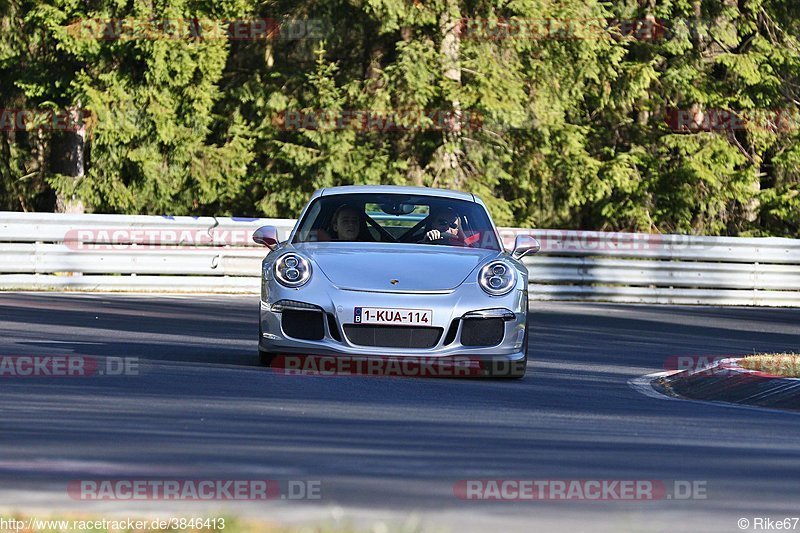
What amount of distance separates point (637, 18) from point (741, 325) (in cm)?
1647

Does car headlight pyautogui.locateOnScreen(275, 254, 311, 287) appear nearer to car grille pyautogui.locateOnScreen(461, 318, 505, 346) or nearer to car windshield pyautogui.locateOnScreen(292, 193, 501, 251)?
car windshield pyautogui.locateOnScreen(292, 193, 501, 251)

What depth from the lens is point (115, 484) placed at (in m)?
6.40

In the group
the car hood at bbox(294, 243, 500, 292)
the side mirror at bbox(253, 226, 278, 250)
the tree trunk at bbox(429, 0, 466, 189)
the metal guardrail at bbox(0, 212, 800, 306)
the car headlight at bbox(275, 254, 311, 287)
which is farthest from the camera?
the tree trunk at bbox(429, 0, 466, 189)

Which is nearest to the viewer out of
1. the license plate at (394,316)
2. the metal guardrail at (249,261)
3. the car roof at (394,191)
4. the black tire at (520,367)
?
the license plate at (394,316)

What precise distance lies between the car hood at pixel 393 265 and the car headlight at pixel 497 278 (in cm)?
A: 10

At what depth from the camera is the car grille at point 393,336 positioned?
10.7m

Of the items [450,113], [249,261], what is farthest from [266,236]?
[450,113]

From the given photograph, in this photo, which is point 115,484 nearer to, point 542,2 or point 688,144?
point 542,2

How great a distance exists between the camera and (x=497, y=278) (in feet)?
36.2

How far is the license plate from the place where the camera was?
10.7 metres

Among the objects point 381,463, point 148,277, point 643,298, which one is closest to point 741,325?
point 643,298

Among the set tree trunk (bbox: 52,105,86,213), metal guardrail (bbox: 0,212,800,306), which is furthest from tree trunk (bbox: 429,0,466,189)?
tree trunk (bbox: 52,105,86,213)

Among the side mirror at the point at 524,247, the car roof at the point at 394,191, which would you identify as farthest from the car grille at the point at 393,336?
the car roof at the point at 394,191

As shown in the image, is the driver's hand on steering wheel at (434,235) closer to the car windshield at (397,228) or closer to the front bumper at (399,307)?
the car windshield at (397,228)
